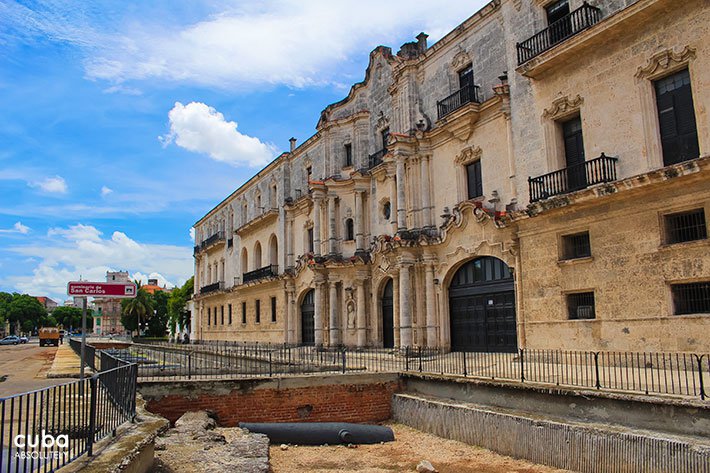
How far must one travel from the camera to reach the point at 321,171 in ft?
103

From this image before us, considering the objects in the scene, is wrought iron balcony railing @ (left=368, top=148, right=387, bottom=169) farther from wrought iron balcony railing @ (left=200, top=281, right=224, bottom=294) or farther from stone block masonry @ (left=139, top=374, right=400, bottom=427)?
wrought iron balcony railing @ (left=200, top=281, right=224, bottom=294)

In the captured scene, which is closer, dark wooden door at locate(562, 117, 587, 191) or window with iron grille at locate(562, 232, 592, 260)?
window with iron grille at locate(562, 232, 592, 260)

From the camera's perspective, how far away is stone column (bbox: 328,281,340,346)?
27828mm

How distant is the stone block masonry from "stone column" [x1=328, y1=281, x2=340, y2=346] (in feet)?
40.1

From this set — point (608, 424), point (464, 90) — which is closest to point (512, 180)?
point (464, 90)

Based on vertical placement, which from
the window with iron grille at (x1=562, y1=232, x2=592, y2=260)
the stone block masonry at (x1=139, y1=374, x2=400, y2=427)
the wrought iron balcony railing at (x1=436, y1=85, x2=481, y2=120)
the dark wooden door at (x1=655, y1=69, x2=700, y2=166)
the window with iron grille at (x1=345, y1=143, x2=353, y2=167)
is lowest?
the stone block masonry at (x1=139, y1=374, x2=400, y2=427)

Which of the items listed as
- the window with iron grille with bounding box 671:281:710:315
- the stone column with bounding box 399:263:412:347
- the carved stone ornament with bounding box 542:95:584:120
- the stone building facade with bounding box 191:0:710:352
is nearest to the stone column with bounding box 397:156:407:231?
the stone building facade with bounding box 191:0:710:352

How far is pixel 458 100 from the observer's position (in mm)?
21125

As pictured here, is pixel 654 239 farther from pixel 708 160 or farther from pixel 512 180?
pixel 512 180

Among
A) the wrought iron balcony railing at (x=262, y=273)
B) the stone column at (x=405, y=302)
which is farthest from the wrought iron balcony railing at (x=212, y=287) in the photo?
the stone column at (x=405, y=302)

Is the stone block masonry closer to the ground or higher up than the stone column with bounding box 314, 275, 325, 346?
closer to the ground

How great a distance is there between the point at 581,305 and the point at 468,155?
7.51 m

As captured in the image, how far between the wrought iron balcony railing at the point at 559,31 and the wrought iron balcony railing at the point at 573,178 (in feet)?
11.4

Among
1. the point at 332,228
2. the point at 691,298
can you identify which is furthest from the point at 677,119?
the point at 332,228
